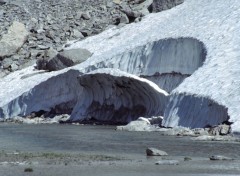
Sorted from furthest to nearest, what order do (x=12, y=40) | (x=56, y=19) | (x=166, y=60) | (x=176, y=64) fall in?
(x=56, y=19) < (x=12, y=40) < (x=166, y=60) < (x=176, y=64)

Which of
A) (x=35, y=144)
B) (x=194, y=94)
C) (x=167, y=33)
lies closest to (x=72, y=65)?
(x=167, y=33)

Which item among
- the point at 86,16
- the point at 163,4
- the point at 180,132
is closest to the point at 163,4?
the point at 163,4

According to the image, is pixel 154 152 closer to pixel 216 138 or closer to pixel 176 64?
pixel 216 138

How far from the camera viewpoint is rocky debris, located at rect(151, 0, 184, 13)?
2079 inches

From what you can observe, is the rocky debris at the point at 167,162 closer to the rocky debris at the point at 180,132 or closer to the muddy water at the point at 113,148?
the muddy water at the point at 113,148

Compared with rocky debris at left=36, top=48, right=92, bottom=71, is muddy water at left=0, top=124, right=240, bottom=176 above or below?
below

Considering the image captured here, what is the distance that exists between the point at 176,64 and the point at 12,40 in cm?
2173

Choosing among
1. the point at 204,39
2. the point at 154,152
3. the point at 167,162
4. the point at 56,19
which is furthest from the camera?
the point at 56,19

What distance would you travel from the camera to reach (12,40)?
6022cm

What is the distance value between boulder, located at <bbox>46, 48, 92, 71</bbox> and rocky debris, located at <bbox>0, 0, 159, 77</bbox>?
17.7ft

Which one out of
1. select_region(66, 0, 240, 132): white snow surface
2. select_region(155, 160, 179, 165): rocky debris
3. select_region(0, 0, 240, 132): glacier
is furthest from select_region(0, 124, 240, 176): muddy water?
select_region(66, 0, 240, 132): white snow surface

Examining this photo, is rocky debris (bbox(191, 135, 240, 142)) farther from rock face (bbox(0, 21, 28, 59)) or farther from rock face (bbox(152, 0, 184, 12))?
rock face (bbox(0, 21, 28, 59))

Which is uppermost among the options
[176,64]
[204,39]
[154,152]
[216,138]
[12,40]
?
[12,40]

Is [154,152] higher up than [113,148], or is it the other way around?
[113,148]
